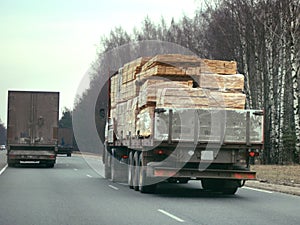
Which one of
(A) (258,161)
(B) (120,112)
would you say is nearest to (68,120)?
(A) (258,161)

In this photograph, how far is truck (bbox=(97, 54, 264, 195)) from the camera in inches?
704

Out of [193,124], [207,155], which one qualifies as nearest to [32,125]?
[207,155]

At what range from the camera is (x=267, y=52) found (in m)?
38.7

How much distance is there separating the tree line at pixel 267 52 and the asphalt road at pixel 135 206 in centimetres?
1539

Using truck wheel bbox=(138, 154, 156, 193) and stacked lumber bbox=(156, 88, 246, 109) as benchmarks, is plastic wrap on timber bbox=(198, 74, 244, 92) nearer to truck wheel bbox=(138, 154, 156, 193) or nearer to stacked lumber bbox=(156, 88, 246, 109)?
stacked lumber bbox=(156, 88, 246, 109)

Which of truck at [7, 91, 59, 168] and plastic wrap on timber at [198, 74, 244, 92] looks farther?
truck at [7, 91, 59, 168]

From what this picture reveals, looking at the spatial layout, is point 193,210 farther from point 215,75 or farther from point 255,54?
point 255,54

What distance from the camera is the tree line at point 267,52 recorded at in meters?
36.1

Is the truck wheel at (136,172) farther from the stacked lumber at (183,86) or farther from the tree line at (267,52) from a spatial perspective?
the tree line at (267,52)

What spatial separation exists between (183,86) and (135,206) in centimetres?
399

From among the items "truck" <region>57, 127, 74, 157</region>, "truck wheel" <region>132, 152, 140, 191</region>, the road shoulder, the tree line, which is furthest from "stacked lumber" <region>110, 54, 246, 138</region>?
"truck" <region>57, 127, 74, 157</region>

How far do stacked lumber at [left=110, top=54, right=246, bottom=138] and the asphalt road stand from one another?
2069 millimetres

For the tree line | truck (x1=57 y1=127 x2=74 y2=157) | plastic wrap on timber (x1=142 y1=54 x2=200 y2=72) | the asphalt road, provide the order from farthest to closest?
truck (x1=57 y1=127 x2=74 y2=157), the tree line, plastic wrap on timber (x1=142 y1=54 x2=200 y2=72), the asphalt road

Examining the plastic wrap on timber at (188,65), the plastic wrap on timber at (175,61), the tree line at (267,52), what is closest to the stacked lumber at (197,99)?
the plastic wrap on timber at (188,65)
